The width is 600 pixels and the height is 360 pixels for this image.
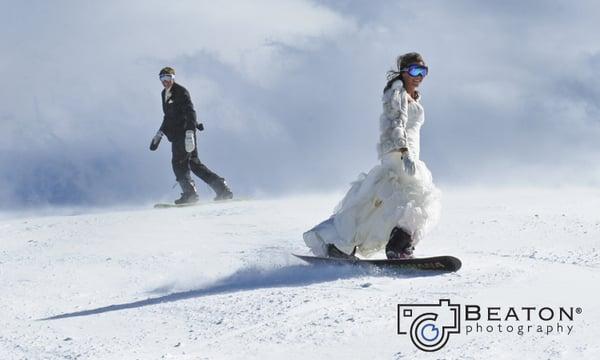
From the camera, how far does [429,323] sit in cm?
552

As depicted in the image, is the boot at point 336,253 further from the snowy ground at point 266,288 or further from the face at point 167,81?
the face at point 167,81

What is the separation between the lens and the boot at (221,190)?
17703mm

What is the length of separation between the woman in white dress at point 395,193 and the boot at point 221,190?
9.33 metres

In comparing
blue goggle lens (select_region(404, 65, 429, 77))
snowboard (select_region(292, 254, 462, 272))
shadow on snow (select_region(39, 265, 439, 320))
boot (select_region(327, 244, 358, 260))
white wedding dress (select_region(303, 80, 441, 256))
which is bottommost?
shadow on snow (select_region(39, 265, 439, 320))

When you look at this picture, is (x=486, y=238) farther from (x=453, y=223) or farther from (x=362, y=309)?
(x=362, y=309)

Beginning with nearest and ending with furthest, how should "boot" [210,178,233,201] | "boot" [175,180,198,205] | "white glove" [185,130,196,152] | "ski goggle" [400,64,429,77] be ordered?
"ski goggle" [400,64,429,77] < "white glove" [185,130,196,152] < "boot" [175,180,198,205] < "boot" [210,178,233,201]

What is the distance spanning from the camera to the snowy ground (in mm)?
5453

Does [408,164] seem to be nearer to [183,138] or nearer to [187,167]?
[183,138]

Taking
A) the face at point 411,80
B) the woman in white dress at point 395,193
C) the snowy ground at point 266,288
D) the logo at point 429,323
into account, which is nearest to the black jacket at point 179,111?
the snowy ground at point 266,288

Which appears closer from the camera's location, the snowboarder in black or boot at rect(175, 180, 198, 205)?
the snowboarder in black

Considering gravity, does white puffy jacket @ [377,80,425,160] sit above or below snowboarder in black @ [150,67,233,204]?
below

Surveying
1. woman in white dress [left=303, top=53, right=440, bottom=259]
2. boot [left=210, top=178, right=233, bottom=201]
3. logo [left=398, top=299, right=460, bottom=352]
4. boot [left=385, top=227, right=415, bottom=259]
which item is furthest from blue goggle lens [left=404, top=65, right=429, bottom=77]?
boot [left=210, top=178, right=233, bottom=201]

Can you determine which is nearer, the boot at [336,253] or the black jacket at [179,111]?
the boot at [336,253]

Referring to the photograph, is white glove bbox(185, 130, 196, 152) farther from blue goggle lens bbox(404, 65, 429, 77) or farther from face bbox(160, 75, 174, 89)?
blue goggle lens bbox(404, 65, 429, 77)
